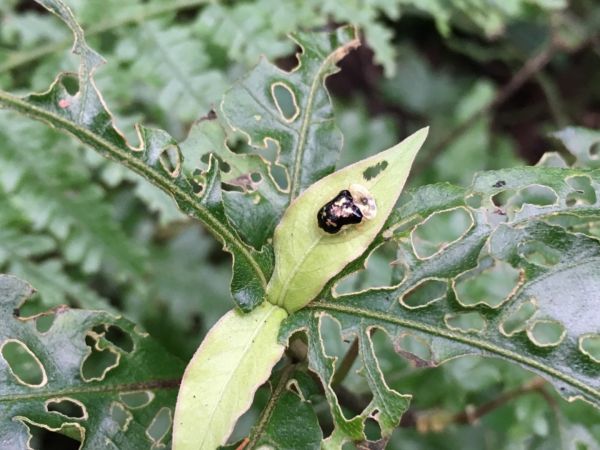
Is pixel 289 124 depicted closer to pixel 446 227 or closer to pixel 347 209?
pixel 347 209

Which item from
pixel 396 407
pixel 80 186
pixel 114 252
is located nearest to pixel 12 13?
pixel 80 186

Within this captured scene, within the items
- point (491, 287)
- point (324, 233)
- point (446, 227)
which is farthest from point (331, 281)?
point (446, 227)

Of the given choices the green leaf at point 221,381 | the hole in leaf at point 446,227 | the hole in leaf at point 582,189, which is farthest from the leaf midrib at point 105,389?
the hole in leaf at point 446,227

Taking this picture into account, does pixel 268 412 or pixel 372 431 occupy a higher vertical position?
pixel 268 412

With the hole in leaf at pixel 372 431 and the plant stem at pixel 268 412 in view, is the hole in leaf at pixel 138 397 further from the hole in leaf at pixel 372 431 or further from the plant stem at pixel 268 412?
the hole in leaf at pixel 372 431

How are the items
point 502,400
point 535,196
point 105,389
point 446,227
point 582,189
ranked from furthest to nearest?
point 446,227, point 502,400, point 535,196, point 582,189, point 105,389

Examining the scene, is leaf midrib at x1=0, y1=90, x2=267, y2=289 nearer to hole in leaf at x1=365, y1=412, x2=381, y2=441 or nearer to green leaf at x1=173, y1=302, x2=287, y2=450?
green leaf at x1=173, y1=302, x2=287, y2=450
